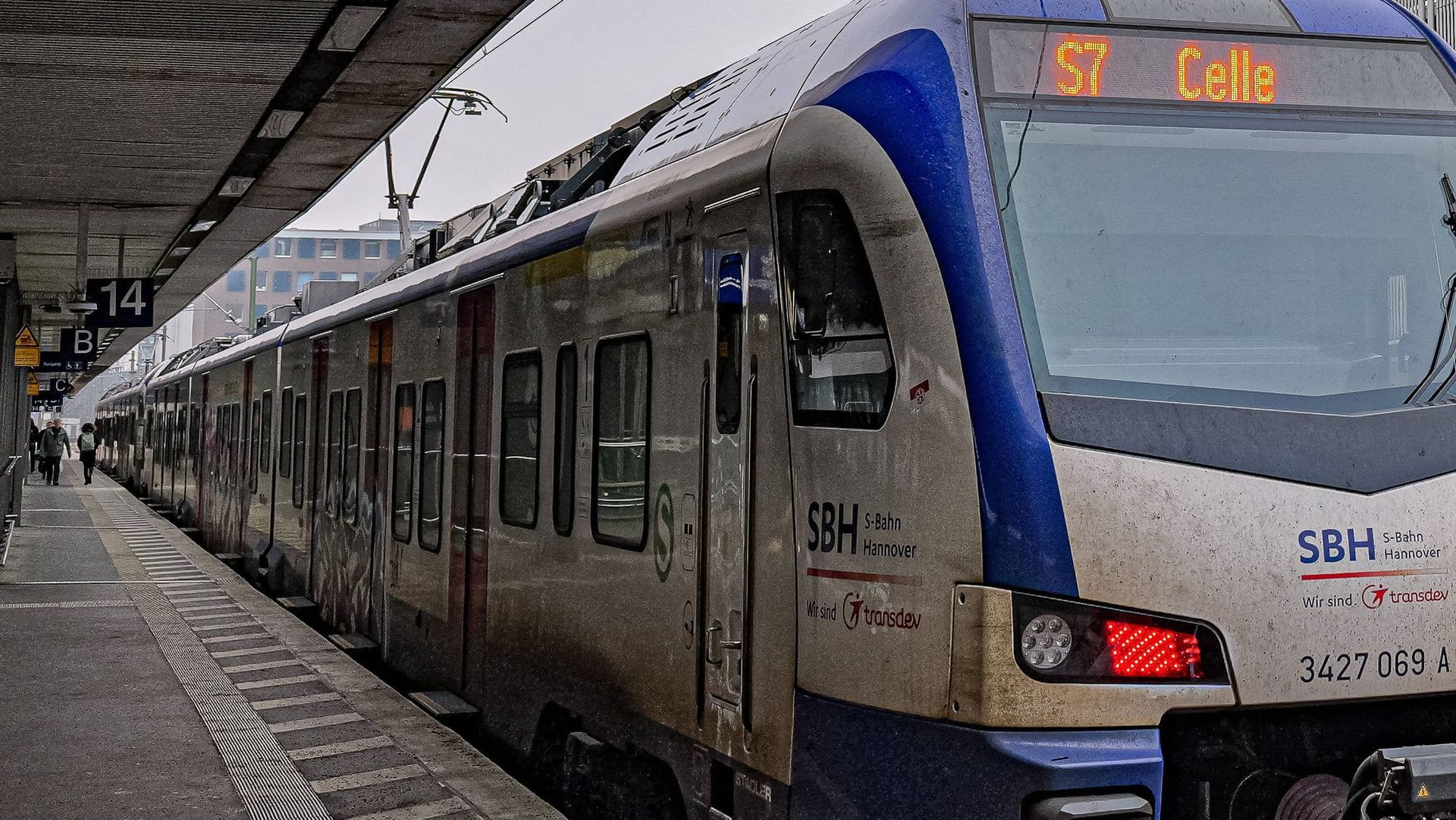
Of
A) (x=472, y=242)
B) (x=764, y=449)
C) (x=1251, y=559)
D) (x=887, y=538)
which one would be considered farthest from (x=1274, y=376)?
(x=472, y=242)

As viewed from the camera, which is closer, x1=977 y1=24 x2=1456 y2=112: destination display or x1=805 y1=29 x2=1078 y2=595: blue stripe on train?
x1=805 y1=29 x2=1078 y2=595: blue stripe on train

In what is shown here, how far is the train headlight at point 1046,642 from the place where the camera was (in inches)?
160

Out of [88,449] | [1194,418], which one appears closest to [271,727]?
[1194,418]

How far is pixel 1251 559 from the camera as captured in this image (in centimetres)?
415

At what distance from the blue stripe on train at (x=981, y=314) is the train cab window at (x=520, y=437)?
121 inches

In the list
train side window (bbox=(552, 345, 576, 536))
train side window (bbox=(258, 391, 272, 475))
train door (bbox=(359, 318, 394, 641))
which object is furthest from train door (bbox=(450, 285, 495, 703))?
train side window (bbox=(258, 391, 272, 475))

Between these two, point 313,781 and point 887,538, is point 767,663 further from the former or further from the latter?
point 313,781

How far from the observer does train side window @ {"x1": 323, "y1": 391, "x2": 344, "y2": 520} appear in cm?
1240

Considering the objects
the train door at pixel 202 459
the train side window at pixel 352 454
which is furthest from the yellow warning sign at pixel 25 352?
the train side window at pixel 352 454

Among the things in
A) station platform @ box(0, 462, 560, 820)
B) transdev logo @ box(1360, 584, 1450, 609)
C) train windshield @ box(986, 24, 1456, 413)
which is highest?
train windshield @ box(986, 24, 1456, 413)

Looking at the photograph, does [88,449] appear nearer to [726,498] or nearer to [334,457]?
[334,457]

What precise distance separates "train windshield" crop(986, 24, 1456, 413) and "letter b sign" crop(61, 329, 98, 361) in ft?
79.2

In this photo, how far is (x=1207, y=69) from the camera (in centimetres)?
471

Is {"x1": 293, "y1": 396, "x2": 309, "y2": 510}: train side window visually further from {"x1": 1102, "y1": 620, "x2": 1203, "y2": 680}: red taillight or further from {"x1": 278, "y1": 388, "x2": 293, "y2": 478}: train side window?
{"x1": 1102, "y1": 620, "x2": 1203, "y2": 680}: red taillight
